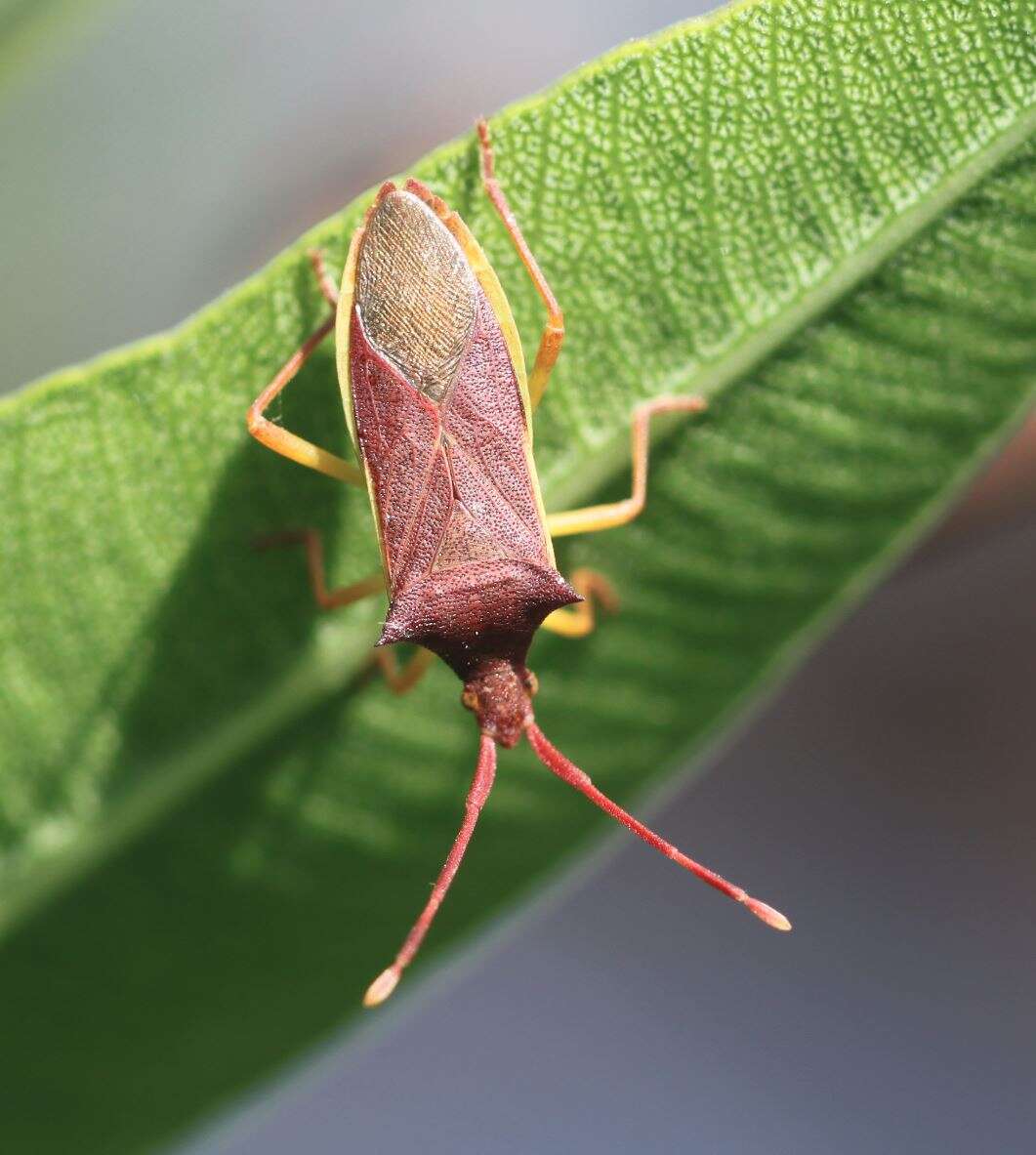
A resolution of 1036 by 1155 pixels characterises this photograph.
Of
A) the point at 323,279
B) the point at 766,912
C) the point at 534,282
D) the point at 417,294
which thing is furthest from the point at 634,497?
the point at 766,912

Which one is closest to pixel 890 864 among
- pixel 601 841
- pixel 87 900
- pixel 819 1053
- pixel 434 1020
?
pixel 819 1053

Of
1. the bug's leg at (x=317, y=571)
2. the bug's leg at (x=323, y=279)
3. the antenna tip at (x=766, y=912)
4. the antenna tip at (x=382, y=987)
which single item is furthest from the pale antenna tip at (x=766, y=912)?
the bug's leg at (x=323, y=279)

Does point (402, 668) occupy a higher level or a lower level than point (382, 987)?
higher

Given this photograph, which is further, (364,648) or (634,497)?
(364,648)

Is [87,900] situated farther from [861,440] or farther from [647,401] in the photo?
[861,440]

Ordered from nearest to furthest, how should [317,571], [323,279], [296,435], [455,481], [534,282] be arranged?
[323,279] < [534,282] < [296,435] < [317,571] < [455,481]

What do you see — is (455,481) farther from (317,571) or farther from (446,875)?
(446,875)

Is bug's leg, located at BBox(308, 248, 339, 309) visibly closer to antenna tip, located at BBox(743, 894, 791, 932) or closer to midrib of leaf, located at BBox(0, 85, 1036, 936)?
midrib of leaf, located at BBox(0, 85, 1036, 936)

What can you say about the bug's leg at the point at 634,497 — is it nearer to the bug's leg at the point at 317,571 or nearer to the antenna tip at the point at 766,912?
the bug's leg at the point at 317,571
